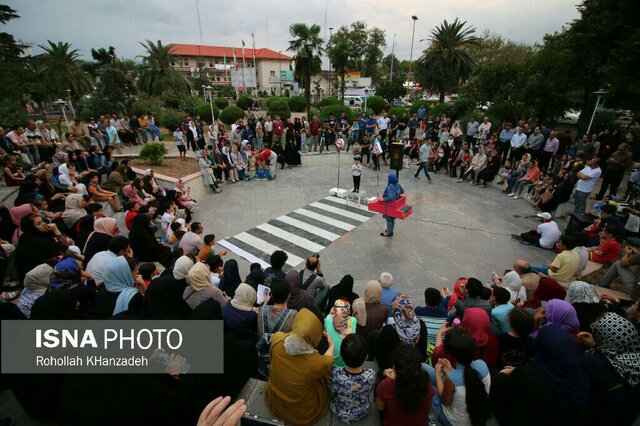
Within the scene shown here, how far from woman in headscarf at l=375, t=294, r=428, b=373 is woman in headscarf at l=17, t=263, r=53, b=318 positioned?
4336 mm

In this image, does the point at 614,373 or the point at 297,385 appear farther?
the point at 614,373

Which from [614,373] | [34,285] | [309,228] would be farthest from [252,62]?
[614,373]

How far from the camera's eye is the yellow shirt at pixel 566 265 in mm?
5438

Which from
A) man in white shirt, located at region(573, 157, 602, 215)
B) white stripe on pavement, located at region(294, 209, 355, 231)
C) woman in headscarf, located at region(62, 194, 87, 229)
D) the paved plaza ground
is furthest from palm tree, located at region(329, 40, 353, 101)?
woman in headscarf, located at region(62, 194, 87, 229)

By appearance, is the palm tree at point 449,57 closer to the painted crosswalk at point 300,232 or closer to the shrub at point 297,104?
the shrub at point 297,104

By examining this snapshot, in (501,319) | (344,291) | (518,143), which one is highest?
(518,143)

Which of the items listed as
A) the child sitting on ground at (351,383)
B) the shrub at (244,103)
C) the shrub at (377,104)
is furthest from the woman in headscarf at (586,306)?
the shrub at (244,103)

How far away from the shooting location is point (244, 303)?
12.0ft

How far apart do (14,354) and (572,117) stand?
41356mm

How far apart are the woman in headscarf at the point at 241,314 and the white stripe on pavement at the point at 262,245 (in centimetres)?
Answer: 359

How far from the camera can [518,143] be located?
12344 millimetres

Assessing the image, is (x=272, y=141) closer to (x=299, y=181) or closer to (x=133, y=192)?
(x=299, y=181)

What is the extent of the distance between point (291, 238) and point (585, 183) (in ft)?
26.7

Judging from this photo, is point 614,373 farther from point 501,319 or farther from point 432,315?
point 432,315
